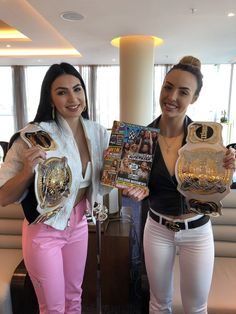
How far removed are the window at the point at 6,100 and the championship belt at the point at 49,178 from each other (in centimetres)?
832

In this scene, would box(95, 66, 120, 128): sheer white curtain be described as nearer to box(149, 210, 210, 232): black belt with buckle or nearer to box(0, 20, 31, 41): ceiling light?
box(0, 20, 31, 41): ceiling light

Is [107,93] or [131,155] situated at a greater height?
[107,93]

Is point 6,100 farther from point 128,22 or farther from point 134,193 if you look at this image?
point 134,193

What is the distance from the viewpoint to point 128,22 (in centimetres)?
377

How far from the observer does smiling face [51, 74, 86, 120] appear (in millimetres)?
1051

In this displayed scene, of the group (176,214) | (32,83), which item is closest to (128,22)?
(176,214)

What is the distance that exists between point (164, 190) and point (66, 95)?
1.82 ft

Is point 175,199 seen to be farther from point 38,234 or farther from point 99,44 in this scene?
point 99,44

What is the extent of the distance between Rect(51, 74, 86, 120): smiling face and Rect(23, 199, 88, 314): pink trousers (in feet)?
1.31

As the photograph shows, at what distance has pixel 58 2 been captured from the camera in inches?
118

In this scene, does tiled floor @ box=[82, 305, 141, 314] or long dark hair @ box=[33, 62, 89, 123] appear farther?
tiled floor @ box=[82, 305, 141, 314]

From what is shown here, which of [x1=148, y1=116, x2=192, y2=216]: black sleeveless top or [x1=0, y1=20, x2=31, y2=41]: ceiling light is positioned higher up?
[x1=0, y1=20, x2=31, y2=41]: ceiling light

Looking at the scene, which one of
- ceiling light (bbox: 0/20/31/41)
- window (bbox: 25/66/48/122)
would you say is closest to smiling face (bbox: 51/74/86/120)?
ceiling light (bbox: 0/20/31/41)

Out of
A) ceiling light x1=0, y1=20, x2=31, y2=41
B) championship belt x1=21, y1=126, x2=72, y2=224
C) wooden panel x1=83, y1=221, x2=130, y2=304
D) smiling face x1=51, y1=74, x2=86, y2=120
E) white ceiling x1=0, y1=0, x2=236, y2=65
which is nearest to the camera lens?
championship belt x1=21, y1=126, x2=72, y2=224
